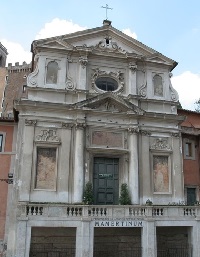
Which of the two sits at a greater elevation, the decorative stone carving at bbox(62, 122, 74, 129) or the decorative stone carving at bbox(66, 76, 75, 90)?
the decorative stone carving at bbox(66, 76, 75, 90)

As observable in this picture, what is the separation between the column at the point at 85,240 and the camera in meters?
16.1

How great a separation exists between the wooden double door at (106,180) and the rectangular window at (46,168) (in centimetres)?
257

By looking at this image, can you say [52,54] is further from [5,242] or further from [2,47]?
[2,47]

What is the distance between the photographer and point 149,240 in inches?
672

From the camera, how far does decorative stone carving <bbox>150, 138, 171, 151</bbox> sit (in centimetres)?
2159

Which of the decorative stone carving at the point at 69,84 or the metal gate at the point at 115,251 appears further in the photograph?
the decorative stone carving at the point at 69,84

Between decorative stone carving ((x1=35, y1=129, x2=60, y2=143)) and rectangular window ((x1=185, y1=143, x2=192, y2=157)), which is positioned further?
rectangular window ((x1=185, y1=143, x2=192, y2=157))

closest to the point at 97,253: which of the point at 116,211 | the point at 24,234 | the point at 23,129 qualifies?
the point at 116,211

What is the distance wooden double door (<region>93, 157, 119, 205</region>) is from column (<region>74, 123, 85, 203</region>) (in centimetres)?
128

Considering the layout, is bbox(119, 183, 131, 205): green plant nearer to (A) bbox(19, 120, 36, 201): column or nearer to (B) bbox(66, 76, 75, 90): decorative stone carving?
(A) bbox(19, 120, 36, 201): column

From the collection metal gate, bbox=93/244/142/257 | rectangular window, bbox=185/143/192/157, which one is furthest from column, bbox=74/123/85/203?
rectangular window, bbox=185/143/192/157

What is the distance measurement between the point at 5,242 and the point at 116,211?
6805 millimetres

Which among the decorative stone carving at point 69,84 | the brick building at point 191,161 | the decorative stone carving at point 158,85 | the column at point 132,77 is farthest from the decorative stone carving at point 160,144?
the decorative stone carving at point 69,84

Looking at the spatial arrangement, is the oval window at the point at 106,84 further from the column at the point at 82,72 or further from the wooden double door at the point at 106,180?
the wooden double door at the point at 106,180
